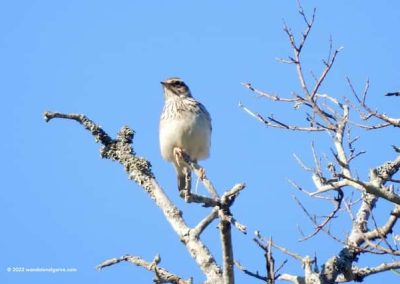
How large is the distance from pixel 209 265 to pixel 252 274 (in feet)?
1.15

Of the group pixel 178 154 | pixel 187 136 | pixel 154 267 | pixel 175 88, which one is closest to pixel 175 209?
pixel 154 267

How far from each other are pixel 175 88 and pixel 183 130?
1.20m

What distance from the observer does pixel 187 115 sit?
10609 millimetres

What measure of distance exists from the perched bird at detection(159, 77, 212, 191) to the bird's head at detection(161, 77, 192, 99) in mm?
101

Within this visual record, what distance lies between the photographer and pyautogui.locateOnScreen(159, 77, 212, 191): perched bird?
34.1 ft

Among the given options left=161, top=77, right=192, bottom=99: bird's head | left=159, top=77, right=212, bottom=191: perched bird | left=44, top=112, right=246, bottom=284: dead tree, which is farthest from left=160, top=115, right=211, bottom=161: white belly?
left=44, top=112, right=246, bottom=284: dead tree

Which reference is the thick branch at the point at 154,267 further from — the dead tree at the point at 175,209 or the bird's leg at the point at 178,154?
the bird's leg at the point at 178,154

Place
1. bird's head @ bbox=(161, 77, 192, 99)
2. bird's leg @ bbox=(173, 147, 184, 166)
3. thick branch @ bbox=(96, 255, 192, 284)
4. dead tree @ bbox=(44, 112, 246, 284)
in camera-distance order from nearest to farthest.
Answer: dead tree @ bbox=(44, 112, 246, 284), thick branch @ bbox=(96, 255, 192, 284), bird's leg @ bbox=(173, 147, 184, 166), bird's head @ bbox=(161, 77, 192, 99)

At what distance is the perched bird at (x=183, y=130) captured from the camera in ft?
34.1

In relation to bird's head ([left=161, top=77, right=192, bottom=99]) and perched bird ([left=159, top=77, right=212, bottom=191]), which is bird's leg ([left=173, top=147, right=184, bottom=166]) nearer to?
perched bird ([left=159, top=77, right=212, bottom=191])

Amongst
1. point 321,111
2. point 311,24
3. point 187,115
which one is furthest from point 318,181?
point 187,115

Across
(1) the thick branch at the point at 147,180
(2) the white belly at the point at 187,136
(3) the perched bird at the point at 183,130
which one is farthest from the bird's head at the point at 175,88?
(1) the thick branch at the point at 147,180

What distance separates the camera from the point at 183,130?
1038cm

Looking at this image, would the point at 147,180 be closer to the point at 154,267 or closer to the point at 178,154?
the point at 154,267
